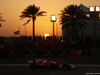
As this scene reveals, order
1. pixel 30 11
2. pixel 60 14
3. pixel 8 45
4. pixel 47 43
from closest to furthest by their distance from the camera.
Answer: pixel 8 45
pixel 47 43
pixel 60 14
pixel 30 11

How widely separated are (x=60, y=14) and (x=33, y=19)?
7.40 meters

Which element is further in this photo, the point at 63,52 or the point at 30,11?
the point at 30,11

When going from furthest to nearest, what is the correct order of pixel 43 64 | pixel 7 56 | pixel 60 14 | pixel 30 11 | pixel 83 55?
pixel 30 11, pixel 60 14, pixel 83 55, pixel 7 56, pixel 43 64

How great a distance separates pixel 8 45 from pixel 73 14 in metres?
15.4

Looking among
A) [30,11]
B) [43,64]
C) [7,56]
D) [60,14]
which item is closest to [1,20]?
[30,11]

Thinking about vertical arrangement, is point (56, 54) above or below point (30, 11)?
below

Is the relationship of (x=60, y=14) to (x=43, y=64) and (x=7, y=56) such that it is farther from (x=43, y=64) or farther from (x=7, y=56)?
(x=43, y=64)

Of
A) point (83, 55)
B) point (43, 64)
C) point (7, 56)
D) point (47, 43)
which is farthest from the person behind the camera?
point (47, 43)

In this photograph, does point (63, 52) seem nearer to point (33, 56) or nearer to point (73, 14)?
point (33, 56)

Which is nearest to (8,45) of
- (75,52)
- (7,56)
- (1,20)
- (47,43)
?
(7,56)

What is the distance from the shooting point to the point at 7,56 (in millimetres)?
24219

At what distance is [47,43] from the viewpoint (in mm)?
33031

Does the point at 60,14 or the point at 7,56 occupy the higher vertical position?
the point at 60,14

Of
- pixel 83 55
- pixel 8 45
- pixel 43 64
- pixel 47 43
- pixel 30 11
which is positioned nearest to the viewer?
pixel 43 64
